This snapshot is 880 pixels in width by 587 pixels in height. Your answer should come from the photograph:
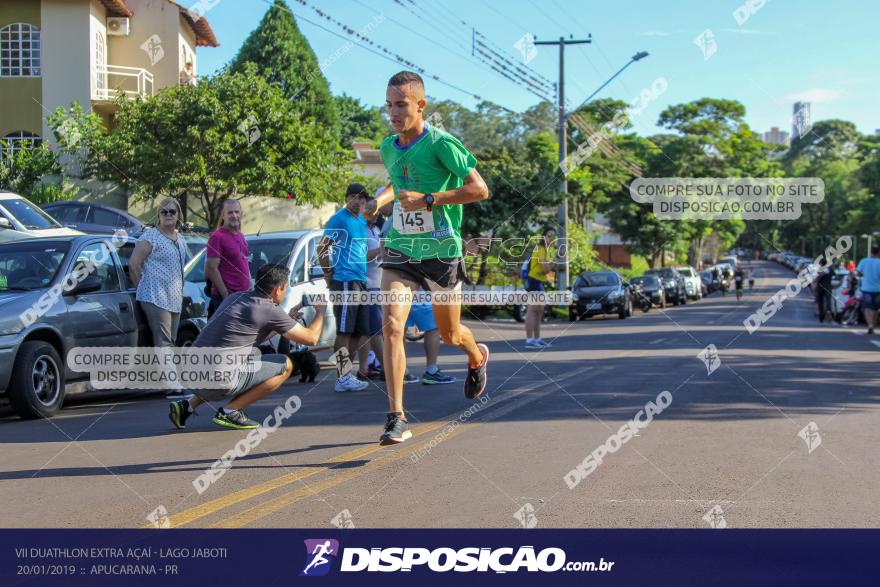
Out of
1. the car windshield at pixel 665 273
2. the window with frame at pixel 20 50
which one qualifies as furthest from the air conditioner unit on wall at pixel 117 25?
the car windshield at pixel 665 273

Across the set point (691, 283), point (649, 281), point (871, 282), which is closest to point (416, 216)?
point (871, 282)

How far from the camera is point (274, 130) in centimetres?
2966

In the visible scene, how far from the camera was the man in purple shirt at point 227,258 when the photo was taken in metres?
10.0

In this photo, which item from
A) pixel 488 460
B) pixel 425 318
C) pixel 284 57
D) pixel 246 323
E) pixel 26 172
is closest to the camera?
pixel 488 460

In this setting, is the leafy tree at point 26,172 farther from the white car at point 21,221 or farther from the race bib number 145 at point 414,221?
the race bib number 145 at point 414,221

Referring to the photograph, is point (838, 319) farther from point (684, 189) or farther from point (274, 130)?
point (274, 130)

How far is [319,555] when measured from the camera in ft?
13.1

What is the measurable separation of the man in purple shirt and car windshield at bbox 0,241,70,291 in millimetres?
1423

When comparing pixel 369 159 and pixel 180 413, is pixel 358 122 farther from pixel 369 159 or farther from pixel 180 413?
pixel 180 413

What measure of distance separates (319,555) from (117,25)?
37511 mm

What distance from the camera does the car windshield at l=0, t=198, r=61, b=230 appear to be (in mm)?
A: 14469

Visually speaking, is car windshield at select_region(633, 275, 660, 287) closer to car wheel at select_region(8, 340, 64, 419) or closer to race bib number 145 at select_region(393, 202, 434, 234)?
car wheel at select_region(8, 340, 64, 419)

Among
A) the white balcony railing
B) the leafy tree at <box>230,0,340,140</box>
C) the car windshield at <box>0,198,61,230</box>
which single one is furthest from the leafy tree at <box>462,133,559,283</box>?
the leafy tree at <box>230,0,340,140</box>

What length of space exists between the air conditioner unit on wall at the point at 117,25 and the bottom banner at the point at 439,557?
3651cm
